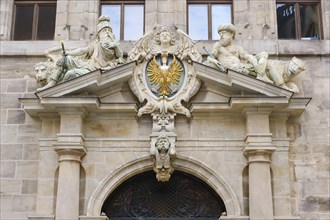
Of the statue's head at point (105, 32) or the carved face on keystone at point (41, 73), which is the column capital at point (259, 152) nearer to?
the statue's head at point (105, 32)

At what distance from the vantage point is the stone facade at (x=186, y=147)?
12.5m

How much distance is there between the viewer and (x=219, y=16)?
570 inches

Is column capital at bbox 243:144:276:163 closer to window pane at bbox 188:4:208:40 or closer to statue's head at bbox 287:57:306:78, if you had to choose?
statue's head at bbox 287:57:306:78

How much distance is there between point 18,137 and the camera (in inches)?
524

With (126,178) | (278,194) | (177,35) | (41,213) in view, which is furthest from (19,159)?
(278,194)

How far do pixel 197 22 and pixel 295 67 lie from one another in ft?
7.95

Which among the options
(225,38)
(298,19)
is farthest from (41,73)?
(298,19)

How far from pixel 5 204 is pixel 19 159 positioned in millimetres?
903

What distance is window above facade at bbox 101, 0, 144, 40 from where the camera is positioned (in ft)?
47.0

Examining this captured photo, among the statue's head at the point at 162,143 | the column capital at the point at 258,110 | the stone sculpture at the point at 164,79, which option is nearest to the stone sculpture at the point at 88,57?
the stone sculpture at the point at 164,79

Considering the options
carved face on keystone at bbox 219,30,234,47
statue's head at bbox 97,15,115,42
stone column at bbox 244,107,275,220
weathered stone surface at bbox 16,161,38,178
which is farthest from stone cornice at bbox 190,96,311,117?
weathered stone surface at bbox 16,161,38,178

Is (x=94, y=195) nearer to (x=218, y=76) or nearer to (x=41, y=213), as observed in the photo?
(x=41, y=213)

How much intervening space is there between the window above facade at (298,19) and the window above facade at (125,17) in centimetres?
292

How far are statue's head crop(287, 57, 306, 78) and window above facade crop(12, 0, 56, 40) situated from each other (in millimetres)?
4949
